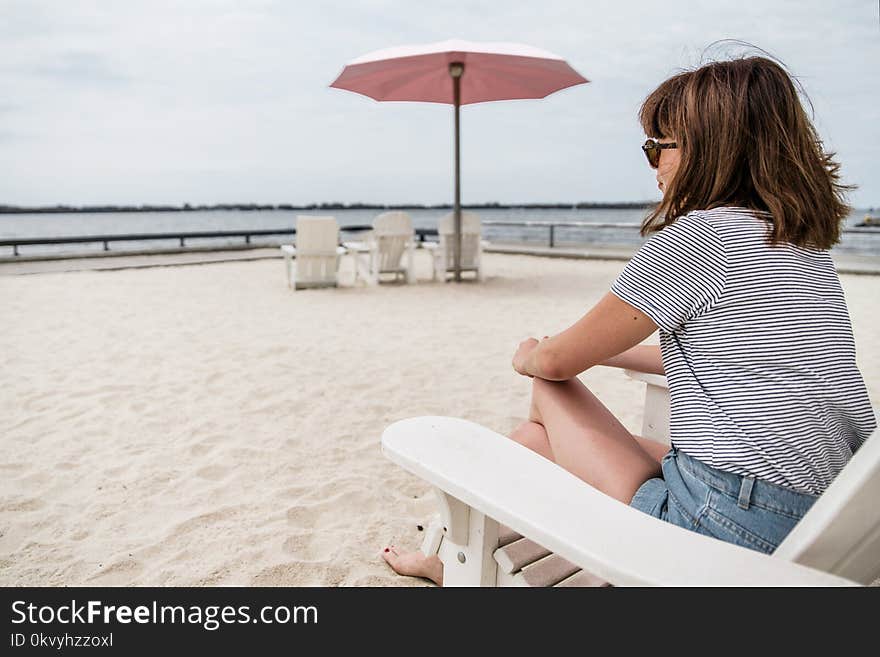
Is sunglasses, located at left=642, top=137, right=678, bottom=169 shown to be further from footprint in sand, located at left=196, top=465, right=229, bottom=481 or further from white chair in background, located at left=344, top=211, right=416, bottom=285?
white chair in background, located at left=344, top=211, right=416, bottom=285

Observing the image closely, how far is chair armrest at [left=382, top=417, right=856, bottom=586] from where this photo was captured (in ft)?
2.77

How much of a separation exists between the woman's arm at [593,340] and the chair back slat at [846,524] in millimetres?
387

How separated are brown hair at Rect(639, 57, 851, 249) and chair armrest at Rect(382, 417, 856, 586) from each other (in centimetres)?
57

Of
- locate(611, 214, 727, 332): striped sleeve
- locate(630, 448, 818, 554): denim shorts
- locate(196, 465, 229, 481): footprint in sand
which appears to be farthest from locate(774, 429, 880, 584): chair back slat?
locate(196, 465, 229, 481): footprint in sand

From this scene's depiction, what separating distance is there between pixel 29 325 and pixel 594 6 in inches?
291

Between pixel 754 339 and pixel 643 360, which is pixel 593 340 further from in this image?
pixel 643 360

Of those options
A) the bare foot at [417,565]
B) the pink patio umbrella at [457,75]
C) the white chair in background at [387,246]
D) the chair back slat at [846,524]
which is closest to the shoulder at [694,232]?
the chair back slat at [846,524]

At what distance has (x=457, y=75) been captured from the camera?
26.7 ft

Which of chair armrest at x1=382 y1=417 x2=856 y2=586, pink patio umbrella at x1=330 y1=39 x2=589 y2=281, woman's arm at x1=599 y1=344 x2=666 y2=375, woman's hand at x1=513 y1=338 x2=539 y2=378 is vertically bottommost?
chair armrest at x1=382 y1=417 x2=856 y2=586

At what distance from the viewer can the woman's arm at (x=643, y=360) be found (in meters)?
1.69

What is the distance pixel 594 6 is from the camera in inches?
317

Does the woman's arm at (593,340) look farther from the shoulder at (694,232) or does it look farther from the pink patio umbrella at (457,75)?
the pink patio umbrella at (457,75)
